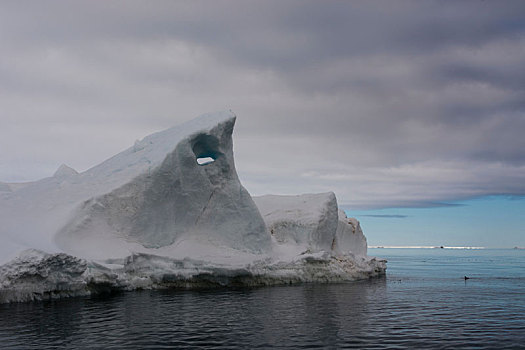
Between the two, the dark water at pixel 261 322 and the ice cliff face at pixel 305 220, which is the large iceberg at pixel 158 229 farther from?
the dark water at pixel 261 322

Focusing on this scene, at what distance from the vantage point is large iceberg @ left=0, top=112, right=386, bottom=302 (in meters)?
19.2

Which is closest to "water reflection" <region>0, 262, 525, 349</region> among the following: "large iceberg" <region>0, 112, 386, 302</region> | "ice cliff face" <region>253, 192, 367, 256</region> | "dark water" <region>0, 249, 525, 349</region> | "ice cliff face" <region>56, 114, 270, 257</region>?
"dark water" <region>0, 249, 525, 349</region>

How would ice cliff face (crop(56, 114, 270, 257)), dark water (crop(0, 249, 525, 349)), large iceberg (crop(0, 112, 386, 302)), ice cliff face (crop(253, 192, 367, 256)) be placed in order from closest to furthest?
dark water (crop(0, 249, 525, 349)) < large iceberg (crop(0, 112, 386, 302)) < ice cliff face (crop(56, 114, 270, 257)) < ice cliff face (crop(253, 192, 367, 256))

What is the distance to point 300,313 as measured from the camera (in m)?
17.4

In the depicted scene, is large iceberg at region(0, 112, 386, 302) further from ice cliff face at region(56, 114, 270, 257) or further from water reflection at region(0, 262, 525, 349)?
water reflection at region(0, 262, 525, 349)

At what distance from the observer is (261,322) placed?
1549cm

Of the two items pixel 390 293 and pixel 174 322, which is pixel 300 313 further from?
pixel 390 293

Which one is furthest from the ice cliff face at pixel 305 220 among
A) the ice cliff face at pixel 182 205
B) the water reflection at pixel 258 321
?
the water reflection at pixel 258 321

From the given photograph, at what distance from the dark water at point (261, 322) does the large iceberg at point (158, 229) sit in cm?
131

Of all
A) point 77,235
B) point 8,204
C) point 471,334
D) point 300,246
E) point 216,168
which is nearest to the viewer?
point 471,334

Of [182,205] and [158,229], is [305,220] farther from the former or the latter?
[158,229]

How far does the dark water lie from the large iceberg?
131 cm

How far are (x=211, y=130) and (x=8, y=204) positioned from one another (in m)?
10.7

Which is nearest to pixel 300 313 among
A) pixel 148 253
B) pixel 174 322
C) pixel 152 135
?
pixel 174 322
